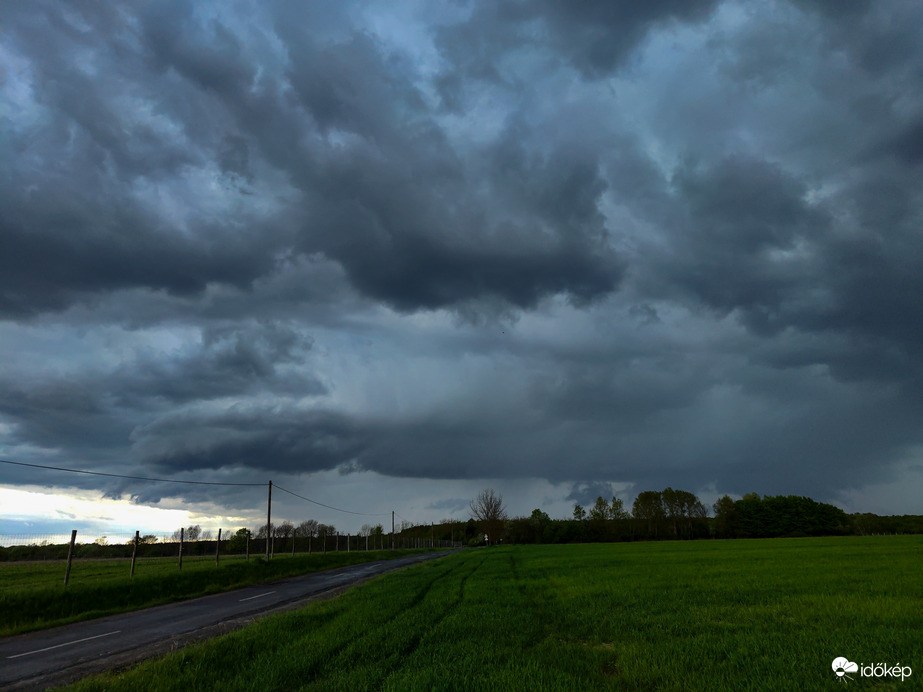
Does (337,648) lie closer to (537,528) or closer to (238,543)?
(238,543)

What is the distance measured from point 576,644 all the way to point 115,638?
13.2 m

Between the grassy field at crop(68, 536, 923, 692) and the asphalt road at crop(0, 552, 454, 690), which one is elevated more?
the grassy field at crop(68, 536, 923, 692)

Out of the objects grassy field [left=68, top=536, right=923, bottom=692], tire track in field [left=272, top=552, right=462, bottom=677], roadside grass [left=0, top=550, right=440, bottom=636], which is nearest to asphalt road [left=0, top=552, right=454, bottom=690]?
roadside grass [left=0, top=550, right=440, bottom=636]

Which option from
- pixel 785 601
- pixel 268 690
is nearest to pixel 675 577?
pixel 785 601

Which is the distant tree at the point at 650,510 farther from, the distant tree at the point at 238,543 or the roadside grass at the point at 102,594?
the roadside grass at the point at 102,594

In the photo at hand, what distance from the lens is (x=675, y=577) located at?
66.5 ft

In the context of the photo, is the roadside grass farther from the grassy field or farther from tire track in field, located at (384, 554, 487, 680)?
tire track in field, located at (384, 554, 487, 680)

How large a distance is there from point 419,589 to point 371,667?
12.8m

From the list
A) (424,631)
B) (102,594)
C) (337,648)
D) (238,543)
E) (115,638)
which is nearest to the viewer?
(337,648)

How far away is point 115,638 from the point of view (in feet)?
47.6

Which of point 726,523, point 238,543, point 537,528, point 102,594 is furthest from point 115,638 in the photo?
point 726,523

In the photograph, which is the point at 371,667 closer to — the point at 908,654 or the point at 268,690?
the point at 268,690

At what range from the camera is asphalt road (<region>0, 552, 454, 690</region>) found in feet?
35.1

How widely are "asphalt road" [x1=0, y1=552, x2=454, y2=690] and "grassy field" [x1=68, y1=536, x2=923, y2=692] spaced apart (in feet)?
7.59
